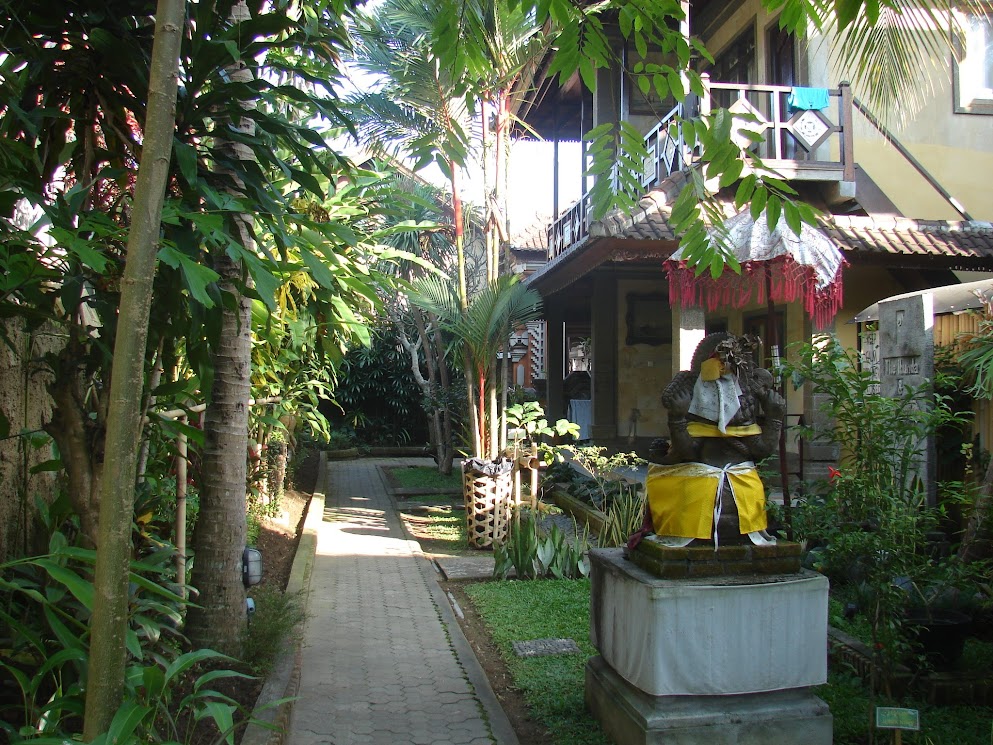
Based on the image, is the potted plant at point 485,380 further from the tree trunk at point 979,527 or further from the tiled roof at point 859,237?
the tree trunk at point 979,527

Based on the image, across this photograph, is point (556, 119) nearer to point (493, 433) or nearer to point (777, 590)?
point (493, 433)

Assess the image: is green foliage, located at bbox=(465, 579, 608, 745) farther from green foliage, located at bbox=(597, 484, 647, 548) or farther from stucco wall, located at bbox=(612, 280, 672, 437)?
stucco wall, located at bbox=(612, 280, 672, 437)

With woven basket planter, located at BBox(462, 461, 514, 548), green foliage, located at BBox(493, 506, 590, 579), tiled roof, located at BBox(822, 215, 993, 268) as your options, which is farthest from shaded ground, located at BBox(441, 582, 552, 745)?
tiled roof, located at BBox(822, 215, 993, 268)

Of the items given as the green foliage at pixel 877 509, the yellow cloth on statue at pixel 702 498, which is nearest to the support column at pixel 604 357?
the green foliage at pixel 877 509

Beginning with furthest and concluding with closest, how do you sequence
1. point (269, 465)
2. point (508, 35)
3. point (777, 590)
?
point (269, 465) → point (508, 35) → point (777, 590)

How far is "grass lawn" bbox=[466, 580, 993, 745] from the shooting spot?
13.1ft

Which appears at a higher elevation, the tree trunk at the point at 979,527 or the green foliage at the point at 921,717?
the tree trunk at the point at 979,527

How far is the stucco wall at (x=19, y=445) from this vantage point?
149 inches

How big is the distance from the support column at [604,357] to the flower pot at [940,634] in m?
10.0

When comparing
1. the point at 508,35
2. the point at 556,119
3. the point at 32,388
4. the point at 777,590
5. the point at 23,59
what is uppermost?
the point at 556,119

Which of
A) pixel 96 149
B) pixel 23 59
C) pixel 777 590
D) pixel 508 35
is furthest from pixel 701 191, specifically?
pixel 508 35

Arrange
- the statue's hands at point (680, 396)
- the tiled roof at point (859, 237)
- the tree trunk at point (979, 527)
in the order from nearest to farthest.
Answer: the statue's hands at point (680, 396)
the tree trunk at point (979, 527)
the tiled roof at point (859, 237)

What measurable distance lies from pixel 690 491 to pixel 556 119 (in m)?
12.7

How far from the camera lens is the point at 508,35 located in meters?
8.35
